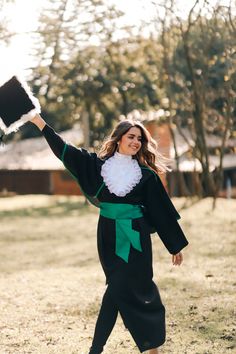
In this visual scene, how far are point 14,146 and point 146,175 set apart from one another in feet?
130

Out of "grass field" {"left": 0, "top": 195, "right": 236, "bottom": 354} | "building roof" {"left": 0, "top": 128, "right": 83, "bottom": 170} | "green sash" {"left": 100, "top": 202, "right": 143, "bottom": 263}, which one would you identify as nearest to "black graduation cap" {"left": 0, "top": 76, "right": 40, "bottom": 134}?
"green sash" {"left": 100, "top": 202, "right": 143, "bottom": 263}

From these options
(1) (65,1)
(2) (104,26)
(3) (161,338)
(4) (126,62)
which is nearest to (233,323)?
(3) (161,338)

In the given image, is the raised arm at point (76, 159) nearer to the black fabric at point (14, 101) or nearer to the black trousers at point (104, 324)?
the black fabric at point (14, 101)

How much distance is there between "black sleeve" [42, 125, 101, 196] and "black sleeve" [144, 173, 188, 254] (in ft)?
1.41

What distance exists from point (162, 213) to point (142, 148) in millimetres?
560

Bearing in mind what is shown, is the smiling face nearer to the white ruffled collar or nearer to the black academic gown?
the white ruffled collar

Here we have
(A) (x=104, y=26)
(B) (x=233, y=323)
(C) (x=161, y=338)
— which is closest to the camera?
(C) (x=161, y=338)

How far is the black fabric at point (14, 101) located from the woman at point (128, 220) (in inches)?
5.3

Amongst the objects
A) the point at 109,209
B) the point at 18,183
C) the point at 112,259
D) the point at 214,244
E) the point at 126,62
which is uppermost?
the point at 126,62

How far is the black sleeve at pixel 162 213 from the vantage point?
4777 mm

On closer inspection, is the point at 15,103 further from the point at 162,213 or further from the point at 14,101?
the point at 162,213

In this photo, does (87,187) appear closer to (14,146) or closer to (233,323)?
(233,323)

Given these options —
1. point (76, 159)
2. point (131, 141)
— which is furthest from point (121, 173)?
point (76, 159)

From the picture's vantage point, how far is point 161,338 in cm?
467
